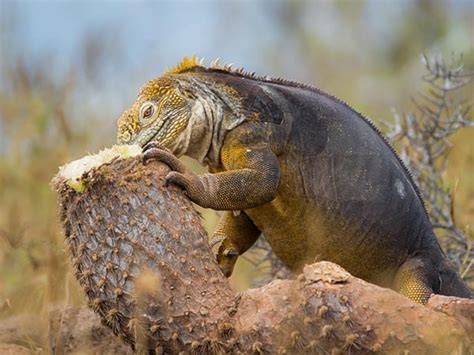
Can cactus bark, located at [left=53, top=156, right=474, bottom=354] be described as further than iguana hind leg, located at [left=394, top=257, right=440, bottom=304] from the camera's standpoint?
No

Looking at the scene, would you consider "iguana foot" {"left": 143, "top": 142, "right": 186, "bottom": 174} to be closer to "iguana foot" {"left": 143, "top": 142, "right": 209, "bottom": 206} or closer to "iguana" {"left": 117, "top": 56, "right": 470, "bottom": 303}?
"iguana foot" {"left": 143, "top": 142, "right": 209, "bottom": 206}

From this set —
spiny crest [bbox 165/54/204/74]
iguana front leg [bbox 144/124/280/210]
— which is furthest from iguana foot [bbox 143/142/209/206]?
spiny crest [bbox 165/54/204/74]

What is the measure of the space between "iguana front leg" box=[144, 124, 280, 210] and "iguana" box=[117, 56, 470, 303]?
0.04ft

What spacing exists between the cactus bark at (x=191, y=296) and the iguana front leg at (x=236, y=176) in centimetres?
10

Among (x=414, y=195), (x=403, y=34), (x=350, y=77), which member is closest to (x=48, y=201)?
(x=414, y=195)

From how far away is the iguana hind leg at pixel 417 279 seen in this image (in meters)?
5.51

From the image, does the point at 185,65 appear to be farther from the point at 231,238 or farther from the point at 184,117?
the point at 231,238

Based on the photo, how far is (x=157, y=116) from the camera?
18.2ft

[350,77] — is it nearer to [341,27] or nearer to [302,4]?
[341,27]

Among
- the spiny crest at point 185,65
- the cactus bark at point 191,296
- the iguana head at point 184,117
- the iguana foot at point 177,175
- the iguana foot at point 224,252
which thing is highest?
the spiny crest at point 185,65

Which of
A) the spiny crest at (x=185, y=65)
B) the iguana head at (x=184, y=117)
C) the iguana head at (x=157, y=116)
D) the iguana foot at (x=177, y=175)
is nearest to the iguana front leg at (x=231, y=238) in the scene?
the iguana head at (x=184, y=117)

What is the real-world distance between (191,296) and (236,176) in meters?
0.93

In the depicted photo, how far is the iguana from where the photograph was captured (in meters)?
5.59

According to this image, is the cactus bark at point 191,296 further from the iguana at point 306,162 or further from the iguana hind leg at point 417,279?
the iguana hind leg at point 417,279
